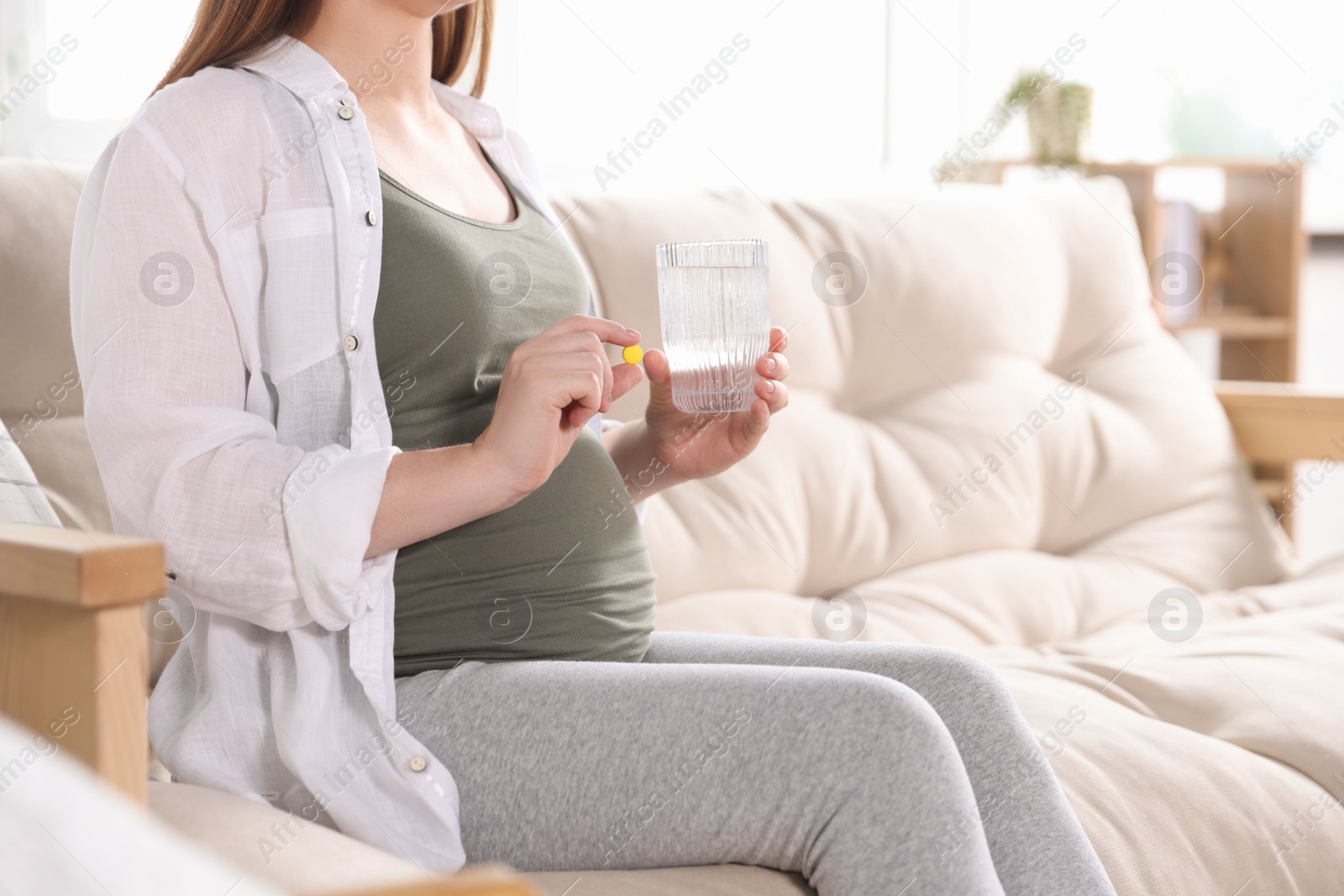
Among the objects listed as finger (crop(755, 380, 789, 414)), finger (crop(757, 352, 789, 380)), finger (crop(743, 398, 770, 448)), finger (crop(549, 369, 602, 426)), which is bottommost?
finger (crop(743, 398, 770, 448))

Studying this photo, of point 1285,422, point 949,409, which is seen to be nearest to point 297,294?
point 949,409

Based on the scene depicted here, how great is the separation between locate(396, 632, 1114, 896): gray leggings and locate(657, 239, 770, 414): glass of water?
0.23 metres

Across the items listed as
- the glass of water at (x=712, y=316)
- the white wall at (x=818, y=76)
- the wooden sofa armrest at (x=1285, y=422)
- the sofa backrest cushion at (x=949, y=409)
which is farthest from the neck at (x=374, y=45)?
the wooden sofa armrest at (x=1285, y=422)

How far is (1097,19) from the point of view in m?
3.24

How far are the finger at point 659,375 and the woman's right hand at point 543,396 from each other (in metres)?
0.09

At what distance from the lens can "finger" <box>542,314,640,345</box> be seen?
81cm

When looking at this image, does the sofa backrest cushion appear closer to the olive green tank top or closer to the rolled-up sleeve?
the olive green tank top

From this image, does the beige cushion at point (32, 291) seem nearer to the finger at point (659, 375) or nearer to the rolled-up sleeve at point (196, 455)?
the rolled-up sleeve at point (196, 455)

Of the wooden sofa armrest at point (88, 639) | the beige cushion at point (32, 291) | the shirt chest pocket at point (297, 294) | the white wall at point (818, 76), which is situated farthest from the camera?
the white wall at point (818, 76)

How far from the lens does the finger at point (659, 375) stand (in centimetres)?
93

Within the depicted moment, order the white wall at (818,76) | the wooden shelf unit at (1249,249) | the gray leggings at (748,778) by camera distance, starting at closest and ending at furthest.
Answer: the gray leggings at (748,778) < the white wall at (818,76) < the wooden shelf unit at (1249,249)

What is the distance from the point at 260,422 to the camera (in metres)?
0.81

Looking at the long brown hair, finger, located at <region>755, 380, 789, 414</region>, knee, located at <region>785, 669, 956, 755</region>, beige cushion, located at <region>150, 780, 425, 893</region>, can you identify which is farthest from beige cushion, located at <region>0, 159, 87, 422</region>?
knee, located at <region>785, 669, 956, 755</region>

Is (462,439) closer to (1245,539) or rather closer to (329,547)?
(329,547)
